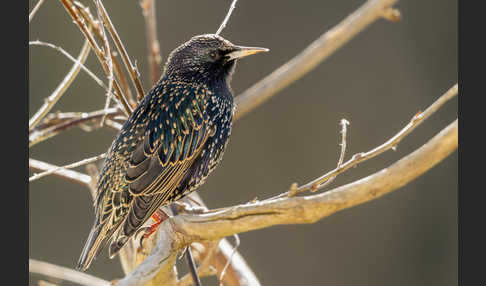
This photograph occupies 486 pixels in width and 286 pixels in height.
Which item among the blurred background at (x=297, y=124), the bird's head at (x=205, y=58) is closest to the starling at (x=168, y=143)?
the bird's head at (x=205, y=58)

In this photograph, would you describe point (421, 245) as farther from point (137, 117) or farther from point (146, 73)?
point (137, 117)

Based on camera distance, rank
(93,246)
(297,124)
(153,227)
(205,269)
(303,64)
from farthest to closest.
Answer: (297,124) < (303,64) < (205,269) < (153,227) < (93,246)

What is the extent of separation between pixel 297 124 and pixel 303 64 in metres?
1.73

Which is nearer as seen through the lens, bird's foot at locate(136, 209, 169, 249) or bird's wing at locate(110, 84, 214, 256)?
bird's wing at locate(110, 84, 214, 256)

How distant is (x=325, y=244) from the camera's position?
200 inches

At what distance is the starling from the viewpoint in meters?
2.49

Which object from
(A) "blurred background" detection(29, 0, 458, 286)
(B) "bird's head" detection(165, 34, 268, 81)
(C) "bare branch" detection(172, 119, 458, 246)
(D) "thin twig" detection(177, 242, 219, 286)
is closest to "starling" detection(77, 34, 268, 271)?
(B) "bird's head" detection(165, 34, 268, 81)

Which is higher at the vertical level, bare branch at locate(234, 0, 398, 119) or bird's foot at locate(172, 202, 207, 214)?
bare branch at locate(234, 0, 398, 119)

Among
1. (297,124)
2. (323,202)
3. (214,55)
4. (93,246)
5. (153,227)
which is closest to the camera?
(323,202)

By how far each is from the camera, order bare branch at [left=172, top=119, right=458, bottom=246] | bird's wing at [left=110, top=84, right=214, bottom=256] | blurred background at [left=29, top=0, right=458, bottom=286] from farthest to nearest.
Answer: blurred background at [left=29, top=0, right=458, bottom=286] → bird's wing at [left=110, top=84, right=214, bottom=256] → bare branch at [left=172, top=119, right=458, bottom=246]

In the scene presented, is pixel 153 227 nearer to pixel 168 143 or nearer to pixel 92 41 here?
pixel 168 143

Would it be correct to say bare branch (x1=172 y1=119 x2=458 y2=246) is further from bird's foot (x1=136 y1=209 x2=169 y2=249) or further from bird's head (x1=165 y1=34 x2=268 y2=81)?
bird's head (x1=165 y1=34 x2=268 y2=81)

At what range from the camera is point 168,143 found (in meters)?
2.64

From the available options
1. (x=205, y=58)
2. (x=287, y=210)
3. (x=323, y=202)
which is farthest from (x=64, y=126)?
(x=323, y=202)
